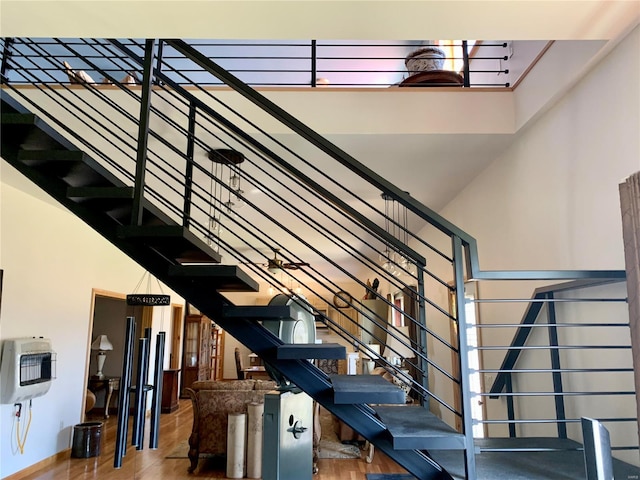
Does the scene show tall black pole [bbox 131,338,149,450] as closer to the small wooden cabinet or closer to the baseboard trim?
the baseboard trim

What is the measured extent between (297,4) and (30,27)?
137 cm

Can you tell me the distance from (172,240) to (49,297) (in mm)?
4102

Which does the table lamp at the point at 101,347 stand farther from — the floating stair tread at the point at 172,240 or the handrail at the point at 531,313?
the handrail at the point at 531,313

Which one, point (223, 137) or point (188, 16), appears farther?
point (223, 137)

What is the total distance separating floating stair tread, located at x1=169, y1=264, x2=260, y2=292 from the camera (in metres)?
1.95

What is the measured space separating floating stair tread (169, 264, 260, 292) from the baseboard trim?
4.18 m

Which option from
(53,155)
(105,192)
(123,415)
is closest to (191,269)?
(105,192)

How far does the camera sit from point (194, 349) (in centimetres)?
1052

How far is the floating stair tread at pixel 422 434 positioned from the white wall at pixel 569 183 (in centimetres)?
111

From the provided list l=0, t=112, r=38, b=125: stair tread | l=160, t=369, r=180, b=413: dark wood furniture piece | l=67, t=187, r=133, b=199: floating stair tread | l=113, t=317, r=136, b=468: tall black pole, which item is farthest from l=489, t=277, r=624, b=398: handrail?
l=160, t=369, r=180, b=413: dark wood furniture piece

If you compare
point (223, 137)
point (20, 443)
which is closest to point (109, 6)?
point (223, 137)

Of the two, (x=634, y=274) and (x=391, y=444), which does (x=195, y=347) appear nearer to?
Result: (x=391, y=444)

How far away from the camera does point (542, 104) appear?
119 inches

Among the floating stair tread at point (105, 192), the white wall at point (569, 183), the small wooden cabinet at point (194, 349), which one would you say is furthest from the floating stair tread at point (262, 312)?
the small wooden cabinet at point (194, 349)
